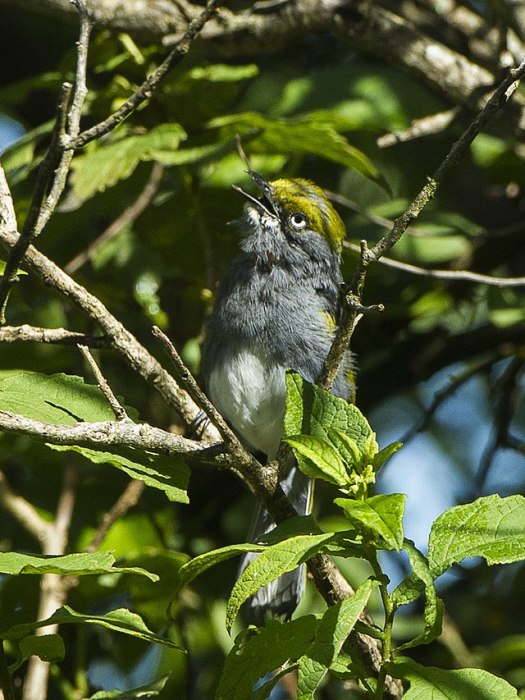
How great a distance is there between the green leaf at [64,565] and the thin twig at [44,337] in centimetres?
62

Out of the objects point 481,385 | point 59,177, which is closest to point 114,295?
point 59,177

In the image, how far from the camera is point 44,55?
6.00 meters

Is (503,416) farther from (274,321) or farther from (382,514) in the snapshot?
(382,514)

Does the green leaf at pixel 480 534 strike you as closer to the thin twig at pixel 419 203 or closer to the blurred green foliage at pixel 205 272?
the thin twig at pixel 419 203

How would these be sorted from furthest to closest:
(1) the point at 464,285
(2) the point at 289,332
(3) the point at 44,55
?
(3) the point at 44,55 < (1) the point at 464,285 < (2) the point at 289,332

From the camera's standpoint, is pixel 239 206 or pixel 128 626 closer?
pixel 128 626

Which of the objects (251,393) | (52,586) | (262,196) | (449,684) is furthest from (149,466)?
(262,196)

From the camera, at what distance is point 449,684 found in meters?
2.11

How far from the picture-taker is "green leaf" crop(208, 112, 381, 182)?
Answer: 3566 mm

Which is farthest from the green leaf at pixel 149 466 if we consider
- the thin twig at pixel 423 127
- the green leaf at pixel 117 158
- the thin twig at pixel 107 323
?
the thin twig at pixel 423 127

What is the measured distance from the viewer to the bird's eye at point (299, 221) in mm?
4445

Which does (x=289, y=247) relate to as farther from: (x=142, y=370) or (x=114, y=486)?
(x=142, y=370)

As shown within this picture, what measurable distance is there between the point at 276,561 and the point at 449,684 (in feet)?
1.54

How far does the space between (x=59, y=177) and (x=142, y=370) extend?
582 mm
